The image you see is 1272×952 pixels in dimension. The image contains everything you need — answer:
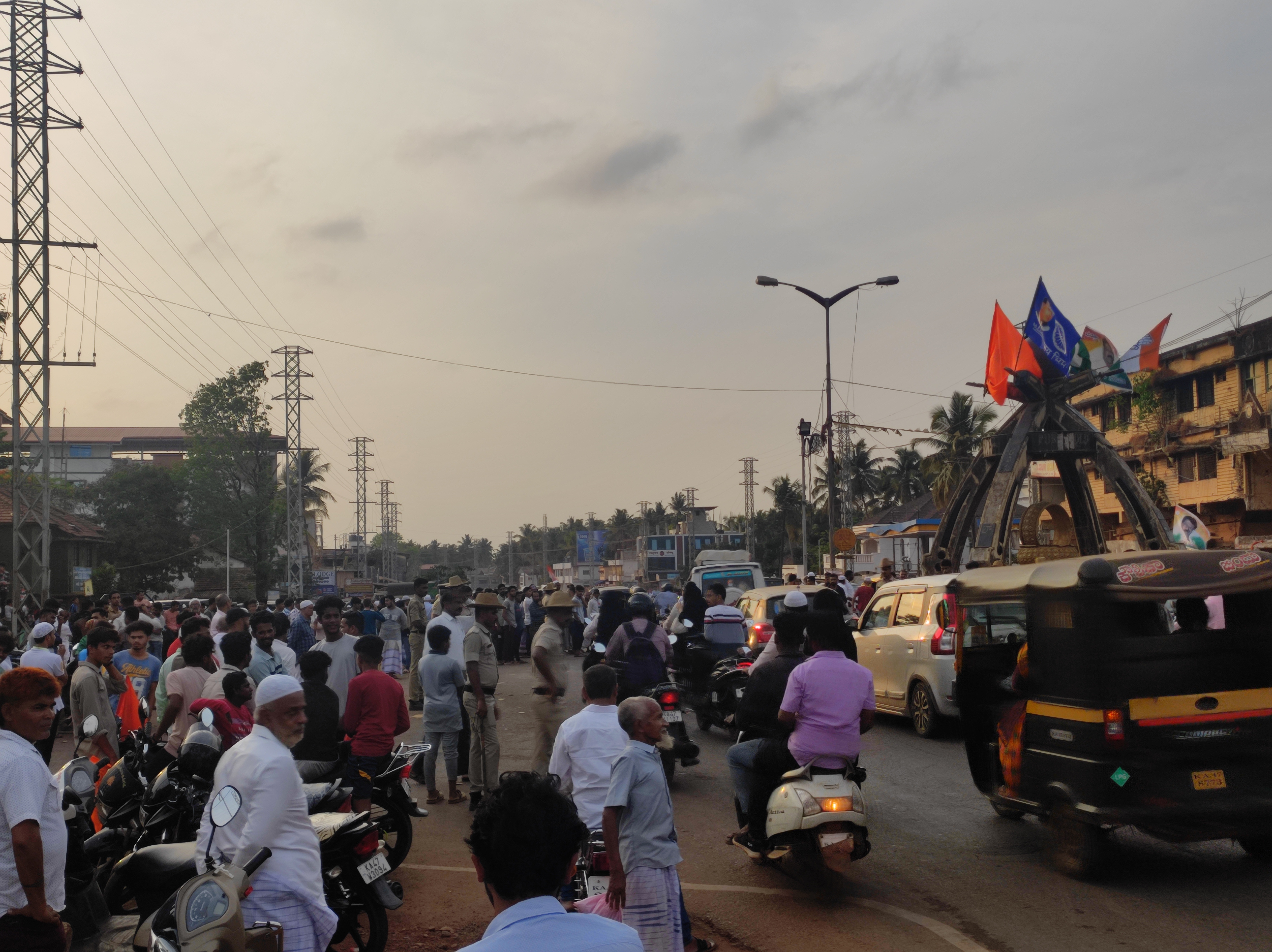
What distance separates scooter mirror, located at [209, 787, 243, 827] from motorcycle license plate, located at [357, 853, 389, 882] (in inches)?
67.2

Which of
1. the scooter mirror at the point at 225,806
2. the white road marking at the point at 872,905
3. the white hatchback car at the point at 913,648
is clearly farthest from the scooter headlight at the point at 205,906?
the white hatchback car at the point at 913,648

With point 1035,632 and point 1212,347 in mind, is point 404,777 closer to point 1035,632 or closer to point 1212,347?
point 1035,632

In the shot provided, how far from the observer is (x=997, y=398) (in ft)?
94.1

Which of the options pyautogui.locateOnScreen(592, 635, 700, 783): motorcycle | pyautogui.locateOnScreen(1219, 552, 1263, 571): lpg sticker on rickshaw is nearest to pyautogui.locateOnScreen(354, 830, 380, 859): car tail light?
pyautogui.locateOnScreen(592, 635, 700, 783): motorcycle

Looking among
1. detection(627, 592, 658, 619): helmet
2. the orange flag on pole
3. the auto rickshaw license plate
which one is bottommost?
the auto rickshaw license plate

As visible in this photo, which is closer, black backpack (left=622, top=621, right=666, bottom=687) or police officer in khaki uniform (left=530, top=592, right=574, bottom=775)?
police officer in khaki uniform (left=530, top=592, right=574, bottom=775)

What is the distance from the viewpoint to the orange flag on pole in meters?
27.9

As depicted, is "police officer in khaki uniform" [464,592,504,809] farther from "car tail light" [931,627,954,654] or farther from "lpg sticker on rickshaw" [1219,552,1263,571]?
"lpg sticker on rickshaw" [1219,552,1263,571]

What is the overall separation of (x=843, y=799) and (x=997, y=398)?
24.1 metres

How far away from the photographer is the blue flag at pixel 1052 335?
91.0ft

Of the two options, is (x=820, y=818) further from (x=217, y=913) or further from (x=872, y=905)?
(x=217, y=913)

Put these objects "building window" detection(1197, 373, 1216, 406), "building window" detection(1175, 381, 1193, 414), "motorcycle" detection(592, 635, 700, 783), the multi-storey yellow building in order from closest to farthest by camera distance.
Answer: "motorcycle" detection(592, 635, 700, 783) → the multi-storey yellow building → "building window" detection(1197, 373, 1216, 406) → "building window" detection(1175, 381, 1193, 414)

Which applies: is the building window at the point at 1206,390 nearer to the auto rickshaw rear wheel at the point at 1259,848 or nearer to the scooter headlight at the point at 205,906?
the auto rickshaw rear wheel at the point at 1259,848

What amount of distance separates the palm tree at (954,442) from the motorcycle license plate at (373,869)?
2097 inches
